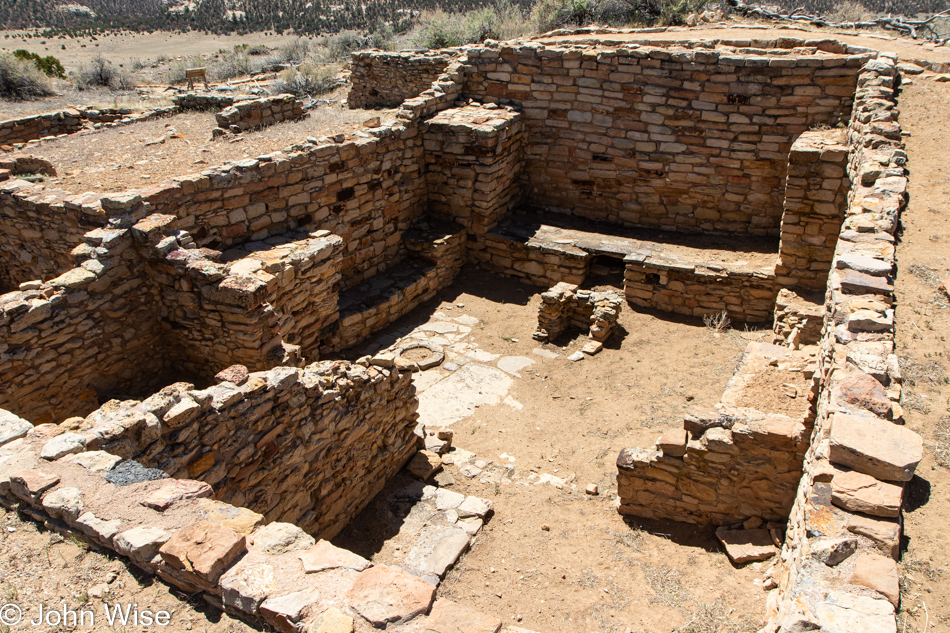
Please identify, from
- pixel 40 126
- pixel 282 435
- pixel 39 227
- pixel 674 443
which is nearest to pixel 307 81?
pixel 40 126

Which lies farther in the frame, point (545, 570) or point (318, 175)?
point (318, 175)

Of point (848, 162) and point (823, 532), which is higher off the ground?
point (848, 162)

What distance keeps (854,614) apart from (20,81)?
832 inches

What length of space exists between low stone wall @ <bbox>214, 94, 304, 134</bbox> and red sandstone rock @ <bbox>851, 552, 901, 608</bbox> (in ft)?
39.9

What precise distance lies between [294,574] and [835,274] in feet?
15.7

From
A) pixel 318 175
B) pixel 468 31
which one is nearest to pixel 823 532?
pixel 318 175

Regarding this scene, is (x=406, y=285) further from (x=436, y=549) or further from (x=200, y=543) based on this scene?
(x=200, y=543)

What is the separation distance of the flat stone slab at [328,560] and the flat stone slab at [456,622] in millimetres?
477

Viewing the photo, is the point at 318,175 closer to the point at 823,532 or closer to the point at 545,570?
the point at 545,570

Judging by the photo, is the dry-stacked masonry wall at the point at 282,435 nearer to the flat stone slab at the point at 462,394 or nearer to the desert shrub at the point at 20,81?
the flat stone slab at the point at 462,394

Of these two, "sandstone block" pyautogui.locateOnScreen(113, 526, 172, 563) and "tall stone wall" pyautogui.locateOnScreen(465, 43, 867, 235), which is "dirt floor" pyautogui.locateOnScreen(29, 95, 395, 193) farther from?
"sandstone block" pyautogui.locateOnScreen(113, 526, 172, 563)

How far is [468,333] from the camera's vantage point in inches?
379

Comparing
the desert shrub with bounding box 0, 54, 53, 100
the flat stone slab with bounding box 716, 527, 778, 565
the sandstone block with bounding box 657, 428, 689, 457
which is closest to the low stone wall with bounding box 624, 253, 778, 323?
the sandstone block with bounding box 657, 428, 689, 457

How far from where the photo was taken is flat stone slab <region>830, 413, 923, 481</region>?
11.1ft
